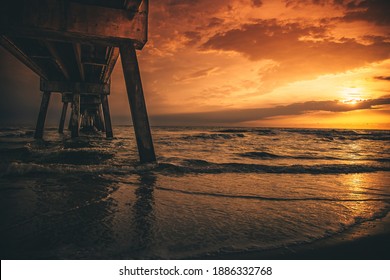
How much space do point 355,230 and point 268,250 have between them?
87 centimetres

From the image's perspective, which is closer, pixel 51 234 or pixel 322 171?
pixel 51 234

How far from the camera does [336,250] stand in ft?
4.86

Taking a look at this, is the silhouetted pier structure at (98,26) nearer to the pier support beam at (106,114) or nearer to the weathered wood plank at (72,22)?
the weathered wood plank at (72,22)

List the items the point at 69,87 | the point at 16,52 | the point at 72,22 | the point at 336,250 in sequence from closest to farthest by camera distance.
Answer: the point at 336,250
the point at 72,22
the point at 16,52
the point at 69,87

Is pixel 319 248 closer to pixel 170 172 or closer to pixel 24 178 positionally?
pixel 170 172

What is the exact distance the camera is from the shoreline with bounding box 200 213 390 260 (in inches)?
55.4

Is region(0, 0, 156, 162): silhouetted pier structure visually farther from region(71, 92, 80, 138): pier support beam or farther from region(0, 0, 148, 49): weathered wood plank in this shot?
region(71, 92, 80, 138): pier support beam

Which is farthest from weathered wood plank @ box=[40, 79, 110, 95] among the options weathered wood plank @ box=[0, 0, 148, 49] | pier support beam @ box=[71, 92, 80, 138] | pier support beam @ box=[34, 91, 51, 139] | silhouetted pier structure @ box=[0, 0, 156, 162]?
weathered wood plank @ box=[0, 0, 148, 49]

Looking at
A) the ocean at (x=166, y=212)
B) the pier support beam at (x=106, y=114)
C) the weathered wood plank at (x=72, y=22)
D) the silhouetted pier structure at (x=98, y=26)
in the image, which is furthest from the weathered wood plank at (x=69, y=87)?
the ocean at (x=166, y=212)

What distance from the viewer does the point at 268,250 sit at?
1.46m

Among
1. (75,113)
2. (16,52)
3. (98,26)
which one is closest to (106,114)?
(75,113)

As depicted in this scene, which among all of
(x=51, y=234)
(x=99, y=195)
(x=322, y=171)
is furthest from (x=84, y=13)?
(x=322, y=171)

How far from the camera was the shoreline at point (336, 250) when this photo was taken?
1.41 metres

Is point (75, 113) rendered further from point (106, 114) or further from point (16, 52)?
point (16, 52)
